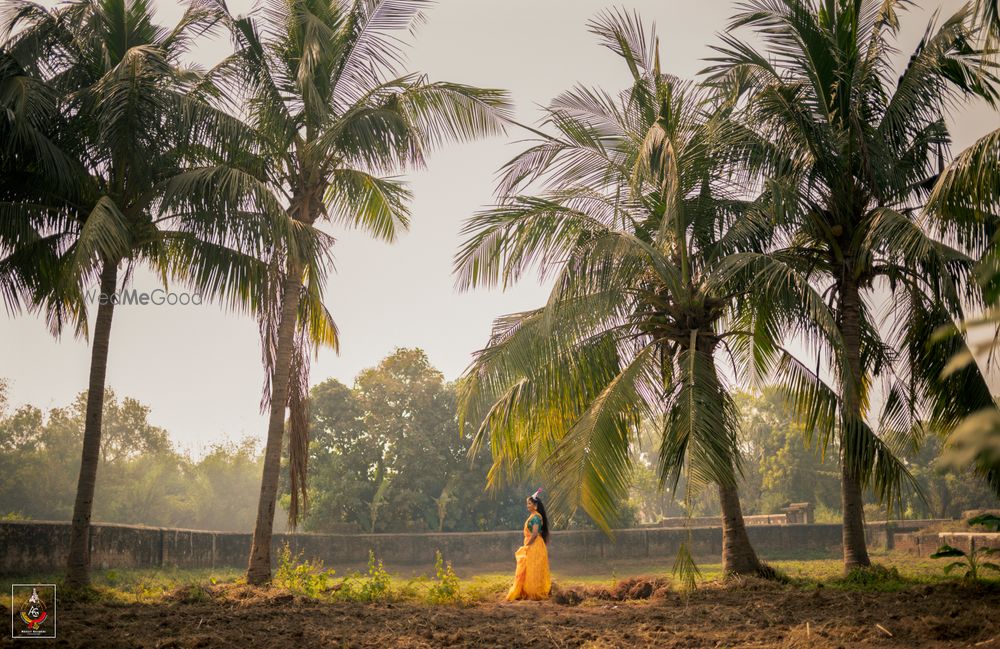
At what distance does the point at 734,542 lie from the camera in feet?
32.9

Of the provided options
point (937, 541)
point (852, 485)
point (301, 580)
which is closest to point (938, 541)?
point (937, 541)

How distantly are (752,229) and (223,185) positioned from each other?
6178 millimetres

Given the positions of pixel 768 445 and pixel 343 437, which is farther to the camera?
pixel 768 445

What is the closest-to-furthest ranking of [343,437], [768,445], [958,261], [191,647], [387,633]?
[191,647] → [387,633] → [958,261] → [343,437] → [768,445]

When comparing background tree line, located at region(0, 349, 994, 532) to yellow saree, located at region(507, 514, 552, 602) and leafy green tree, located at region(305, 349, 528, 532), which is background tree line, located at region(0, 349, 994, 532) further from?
yellow saree, located at region(507, 514, 552, 602)

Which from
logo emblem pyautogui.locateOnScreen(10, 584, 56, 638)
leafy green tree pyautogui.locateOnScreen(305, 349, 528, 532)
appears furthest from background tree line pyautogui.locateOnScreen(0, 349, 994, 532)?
logo emblem pyautogui.locateOnScreen(10, 584, 56, 638)

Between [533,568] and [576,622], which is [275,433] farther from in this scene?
[576,622]

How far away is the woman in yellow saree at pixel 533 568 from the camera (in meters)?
9.73

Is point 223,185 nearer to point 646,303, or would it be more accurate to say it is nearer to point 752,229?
point 646,303

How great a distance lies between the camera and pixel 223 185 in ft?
31.1

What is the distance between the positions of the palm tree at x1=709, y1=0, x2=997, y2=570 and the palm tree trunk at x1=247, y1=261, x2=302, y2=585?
604 centimetres

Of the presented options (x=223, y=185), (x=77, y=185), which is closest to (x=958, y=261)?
(x=223, y=185)

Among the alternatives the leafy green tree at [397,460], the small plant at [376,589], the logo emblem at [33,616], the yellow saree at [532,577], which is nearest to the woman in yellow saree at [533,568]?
the yellow saree at [532,577]

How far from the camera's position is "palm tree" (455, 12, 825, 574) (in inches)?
344
